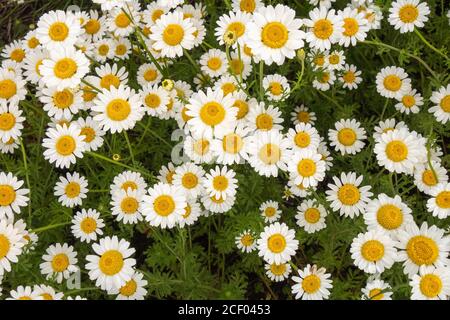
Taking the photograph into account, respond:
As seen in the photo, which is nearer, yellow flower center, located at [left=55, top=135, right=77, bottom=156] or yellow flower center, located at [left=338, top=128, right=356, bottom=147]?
Result: yellow flower center, located at [left=55, top=135, right=77, bottom=156]

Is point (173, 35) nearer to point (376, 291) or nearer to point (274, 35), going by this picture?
point (274, 35)

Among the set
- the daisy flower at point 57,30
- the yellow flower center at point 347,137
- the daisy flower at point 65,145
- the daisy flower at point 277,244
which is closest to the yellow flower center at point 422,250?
the daisy flower at point 277,244

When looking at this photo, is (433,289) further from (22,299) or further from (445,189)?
(22,299)

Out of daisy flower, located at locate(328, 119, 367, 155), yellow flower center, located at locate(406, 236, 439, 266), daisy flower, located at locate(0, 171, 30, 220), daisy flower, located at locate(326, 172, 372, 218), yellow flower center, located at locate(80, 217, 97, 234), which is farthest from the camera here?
daisy flower, located at locate(328, 119, 367, 155)

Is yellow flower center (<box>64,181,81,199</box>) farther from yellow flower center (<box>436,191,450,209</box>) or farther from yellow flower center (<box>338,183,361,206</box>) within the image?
yellow flower center (<box>436,191,450,209</box>)

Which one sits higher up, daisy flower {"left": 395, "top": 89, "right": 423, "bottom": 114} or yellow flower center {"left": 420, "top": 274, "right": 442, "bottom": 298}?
Result: daisy flower {"left": 395, "top": 89, "right": 423, "bottom": 114}

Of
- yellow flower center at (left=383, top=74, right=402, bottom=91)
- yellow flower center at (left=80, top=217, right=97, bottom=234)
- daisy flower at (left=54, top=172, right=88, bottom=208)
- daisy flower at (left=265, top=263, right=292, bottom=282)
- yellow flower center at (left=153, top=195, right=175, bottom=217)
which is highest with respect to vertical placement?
yellow flower center at (left=383, top=74, right=402, bottom=91)

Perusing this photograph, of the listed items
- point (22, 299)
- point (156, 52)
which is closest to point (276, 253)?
point (22, 299)

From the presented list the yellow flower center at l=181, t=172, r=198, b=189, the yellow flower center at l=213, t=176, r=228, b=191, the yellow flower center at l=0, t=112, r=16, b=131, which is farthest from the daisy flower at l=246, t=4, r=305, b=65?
the yellow flower center at l=0, t=112, r=16, b=131
